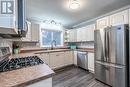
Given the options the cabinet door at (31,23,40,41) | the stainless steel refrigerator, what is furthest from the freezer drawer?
the cabinet door at (31,23,40,41)

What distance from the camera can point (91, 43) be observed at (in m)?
5.04

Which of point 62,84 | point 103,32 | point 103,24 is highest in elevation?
point 103,24

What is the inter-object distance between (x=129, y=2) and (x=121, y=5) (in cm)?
23

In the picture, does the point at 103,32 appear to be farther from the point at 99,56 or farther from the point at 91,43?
the point at 91,43

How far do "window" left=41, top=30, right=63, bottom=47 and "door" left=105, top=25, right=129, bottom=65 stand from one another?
319cm

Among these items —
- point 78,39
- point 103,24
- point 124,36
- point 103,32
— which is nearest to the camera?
point 124,36

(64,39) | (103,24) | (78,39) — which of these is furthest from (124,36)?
(64,39)

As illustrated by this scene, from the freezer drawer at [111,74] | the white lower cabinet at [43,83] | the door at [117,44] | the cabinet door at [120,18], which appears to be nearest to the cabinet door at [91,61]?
the freezer drawer at [111,74]

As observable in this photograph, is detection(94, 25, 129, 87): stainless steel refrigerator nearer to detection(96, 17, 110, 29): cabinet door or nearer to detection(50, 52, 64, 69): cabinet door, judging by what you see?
detection(96, 17, 110, 29): cabinet door

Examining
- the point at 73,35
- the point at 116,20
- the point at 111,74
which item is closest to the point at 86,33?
the point at 73,35

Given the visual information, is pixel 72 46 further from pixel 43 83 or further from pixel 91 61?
pixel 43 83

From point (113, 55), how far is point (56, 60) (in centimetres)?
247

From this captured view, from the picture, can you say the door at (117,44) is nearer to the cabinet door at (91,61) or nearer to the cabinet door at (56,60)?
the cabinet door at (91,61)

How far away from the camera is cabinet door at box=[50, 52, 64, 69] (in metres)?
4.37
